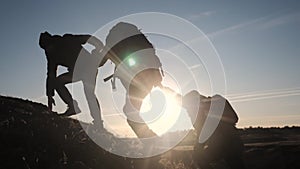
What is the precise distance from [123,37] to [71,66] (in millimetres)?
1584

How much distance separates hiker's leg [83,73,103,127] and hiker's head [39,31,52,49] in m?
1.43

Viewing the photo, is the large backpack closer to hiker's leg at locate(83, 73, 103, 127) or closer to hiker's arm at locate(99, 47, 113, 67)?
hiker's arm at locate(99, 47, 113, 67)

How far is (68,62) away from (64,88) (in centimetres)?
72

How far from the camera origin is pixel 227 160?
1317cm

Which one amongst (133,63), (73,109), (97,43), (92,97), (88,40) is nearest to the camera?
(133,63)

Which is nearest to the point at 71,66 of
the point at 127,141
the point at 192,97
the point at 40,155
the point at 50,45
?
the point at 50,45

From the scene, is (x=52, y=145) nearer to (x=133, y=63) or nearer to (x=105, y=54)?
(x=105, y=54)

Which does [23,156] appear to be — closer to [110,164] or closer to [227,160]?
[110,164]

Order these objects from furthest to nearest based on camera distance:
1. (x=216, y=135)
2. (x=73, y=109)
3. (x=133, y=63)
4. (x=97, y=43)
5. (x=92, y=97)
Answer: (x=216, y=135)
(x=73, y=109)
(x=92, y=97)
(x=97, y=43)
(x=133, y=63)

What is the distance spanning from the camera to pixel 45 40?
998cm

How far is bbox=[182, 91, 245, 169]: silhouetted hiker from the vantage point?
1276 centimetres

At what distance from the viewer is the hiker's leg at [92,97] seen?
9.59m

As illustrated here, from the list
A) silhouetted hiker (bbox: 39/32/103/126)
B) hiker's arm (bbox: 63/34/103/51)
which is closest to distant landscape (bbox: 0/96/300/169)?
silhouetted hiker (bbox: 39/32/103/126)

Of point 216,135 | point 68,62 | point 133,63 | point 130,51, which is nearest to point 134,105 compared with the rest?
point 133,63
